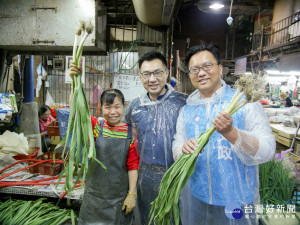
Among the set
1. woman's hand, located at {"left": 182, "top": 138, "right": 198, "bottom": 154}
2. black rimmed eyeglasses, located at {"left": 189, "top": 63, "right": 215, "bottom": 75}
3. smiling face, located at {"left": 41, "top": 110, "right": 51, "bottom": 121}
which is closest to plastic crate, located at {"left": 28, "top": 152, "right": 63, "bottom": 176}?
woman's hand, located at {"left": 182, "top": 138, "right": 198, "bottom": 154}

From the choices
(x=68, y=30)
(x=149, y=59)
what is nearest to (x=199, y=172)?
(x=149, y=59)

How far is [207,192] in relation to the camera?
5.21 ft

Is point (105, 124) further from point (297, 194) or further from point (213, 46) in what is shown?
point (297, 194)

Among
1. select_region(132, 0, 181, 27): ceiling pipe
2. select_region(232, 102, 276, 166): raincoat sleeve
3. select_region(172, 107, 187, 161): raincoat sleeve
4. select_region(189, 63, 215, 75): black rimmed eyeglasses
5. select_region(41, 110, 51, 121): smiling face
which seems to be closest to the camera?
select_region(232, 102, 276, 166): raincoat sleeve

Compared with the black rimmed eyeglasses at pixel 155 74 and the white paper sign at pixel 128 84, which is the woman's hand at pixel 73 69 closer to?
the black rimmed eyeglasses at pixel 155 74

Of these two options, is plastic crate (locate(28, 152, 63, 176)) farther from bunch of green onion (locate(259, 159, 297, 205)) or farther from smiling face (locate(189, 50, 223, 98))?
bunch of green onion (locate(259, 159, 297, 205))

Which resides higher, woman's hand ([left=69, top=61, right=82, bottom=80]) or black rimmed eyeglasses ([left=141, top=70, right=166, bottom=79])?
black rimmed eyeglasses ([left=141, top=70, right=166, bottom=79])

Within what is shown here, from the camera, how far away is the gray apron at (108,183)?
1880 millimetres

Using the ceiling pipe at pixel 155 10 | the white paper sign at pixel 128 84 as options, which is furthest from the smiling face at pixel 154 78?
the white paper sign at pixel 128 84

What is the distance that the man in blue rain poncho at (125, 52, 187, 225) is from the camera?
1.93m

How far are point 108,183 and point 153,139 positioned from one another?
0.56m

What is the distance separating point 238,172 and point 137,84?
9.43ft

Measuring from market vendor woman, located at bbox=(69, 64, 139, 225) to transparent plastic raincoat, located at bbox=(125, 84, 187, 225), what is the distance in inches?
5.1

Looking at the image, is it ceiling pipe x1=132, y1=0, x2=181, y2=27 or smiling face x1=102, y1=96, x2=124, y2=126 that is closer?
smiling face x1=102, y1=96, x2=124, y2=126
